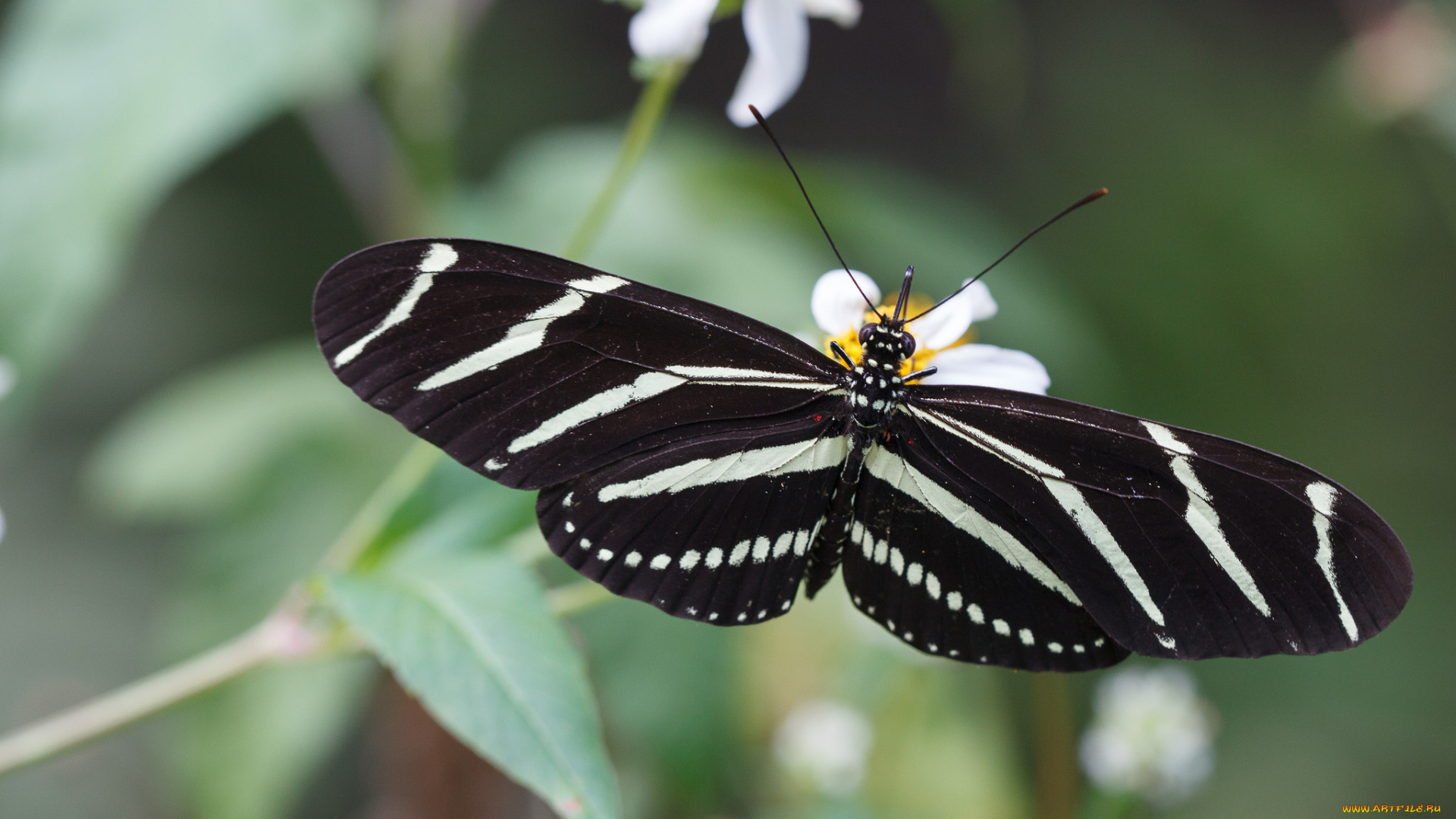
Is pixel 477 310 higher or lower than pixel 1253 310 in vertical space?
lower

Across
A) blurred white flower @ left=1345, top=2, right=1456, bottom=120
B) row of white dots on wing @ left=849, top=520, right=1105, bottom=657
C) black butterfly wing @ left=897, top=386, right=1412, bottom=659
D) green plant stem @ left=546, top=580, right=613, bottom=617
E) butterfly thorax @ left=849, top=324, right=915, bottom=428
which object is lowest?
green plant stem @ left=546, top=580, right=613, bottom=617

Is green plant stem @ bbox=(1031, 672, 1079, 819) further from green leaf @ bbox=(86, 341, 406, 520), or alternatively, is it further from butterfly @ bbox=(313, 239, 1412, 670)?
green leaf @ bbox=(86, 341, 406, 520)

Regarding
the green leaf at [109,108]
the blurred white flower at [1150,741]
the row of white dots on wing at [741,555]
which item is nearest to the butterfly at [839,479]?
the row of white dots on wing at [741,555]

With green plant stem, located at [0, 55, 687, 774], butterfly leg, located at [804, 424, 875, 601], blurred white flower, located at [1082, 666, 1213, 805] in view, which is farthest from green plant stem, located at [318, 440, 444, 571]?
blurred white flower, located at [1082, 666, 1213, 805]

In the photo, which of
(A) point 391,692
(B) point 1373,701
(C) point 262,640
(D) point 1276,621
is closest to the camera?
(D) point 1276,621

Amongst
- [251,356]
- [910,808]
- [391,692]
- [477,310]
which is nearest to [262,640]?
[477,310]

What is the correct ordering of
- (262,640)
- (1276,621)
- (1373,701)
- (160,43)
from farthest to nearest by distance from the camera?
(1373,701)
(160,43)
(262,640)
(1276,621)

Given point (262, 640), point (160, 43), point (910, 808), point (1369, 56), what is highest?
point (1369, 56)

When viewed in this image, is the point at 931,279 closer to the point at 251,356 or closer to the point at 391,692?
the point at 391,692
